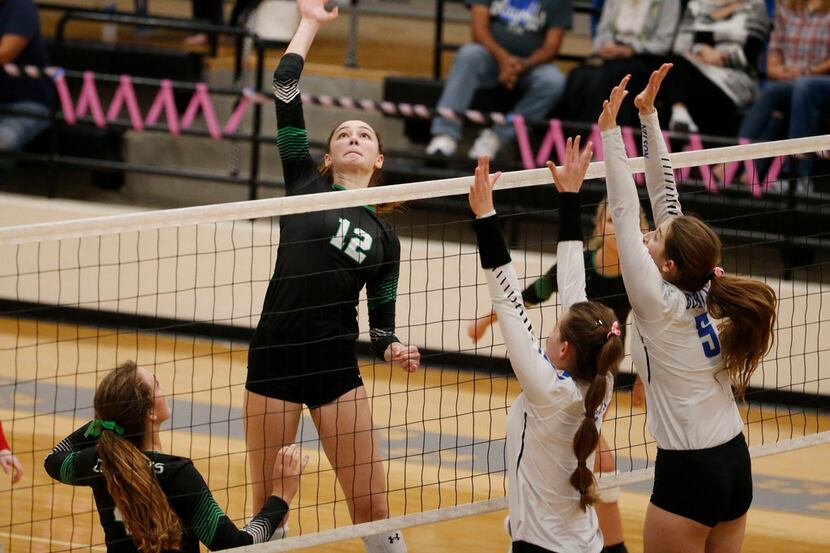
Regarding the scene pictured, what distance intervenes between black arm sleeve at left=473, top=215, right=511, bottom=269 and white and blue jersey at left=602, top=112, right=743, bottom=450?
0.42m

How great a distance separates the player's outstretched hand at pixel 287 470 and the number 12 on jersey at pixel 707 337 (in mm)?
1326

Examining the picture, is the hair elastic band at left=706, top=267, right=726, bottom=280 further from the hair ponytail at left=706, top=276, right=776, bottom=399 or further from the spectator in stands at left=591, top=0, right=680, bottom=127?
the spectator in stands at left=591, top=0, right=680, bottom=127

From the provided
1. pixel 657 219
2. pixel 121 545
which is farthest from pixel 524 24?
pixel 121 545

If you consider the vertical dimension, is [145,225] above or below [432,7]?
below

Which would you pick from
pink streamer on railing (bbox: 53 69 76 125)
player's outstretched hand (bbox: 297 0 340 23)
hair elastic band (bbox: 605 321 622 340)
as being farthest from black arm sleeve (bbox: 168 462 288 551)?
pink streamer on railing (bbox: 53 69 76 125)

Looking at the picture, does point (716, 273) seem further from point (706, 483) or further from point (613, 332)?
point (706, 483)

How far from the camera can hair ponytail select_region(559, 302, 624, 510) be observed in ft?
12.3

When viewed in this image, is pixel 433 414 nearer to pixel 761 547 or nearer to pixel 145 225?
pixel 761 547

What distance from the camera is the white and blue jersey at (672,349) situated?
3.96m

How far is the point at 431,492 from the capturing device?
614 centimetres

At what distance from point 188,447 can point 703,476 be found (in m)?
3.33

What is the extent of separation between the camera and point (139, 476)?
3.73m

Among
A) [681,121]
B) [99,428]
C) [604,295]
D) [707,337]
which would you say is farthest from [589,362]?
[681,121]

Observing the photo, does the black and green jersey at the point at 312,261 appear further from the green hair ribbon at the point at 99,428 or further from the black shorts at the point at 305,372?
the green hair ribbon at the point at 99,428
